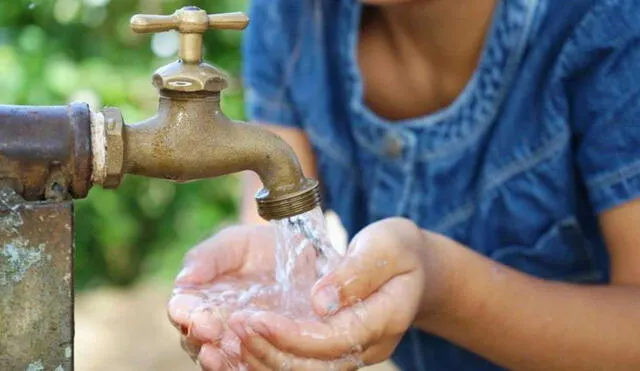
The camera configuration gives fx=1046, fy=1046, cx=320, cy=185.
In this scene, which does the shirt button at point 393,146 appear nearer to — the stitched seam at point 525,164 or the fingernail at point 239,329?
the stitched seam at point 525,164

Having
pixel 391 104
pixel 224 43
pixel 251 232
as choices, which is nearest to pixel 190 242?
pixel 224 43

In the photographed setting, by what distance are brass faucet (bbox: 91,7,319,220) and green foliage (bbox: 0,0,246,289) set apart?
5.82ft

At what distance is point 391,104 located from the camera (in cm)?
167

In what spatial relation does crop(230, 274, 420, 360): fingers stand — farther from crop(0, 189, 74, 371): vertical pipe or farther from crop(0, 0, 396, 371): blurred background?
crop(0, 0, 396, 371): blurred background

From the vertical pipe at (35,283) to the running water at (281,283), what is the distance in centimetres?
21

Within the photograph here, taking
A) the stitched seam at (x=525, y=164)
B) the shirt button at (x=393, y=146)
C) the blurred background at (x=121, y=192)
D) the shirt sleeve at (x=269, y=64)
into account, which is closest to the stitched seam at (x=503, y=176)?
the stitched seam at (x=525, y=164)

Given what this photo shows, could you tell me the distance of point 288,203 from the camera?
106cm

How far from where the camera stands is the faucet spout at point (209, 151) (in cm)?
101

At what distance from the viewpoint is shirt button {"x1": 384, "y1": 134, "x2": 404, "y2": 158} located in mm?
1588

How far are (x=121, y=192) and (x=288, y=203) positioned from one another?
2.01 m

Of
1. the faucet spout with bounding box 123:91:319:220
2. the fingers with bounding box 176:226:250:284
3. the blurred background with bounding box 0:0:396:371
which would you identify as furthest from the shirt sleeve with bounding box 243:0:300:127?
the blurred background with bounding box 0:0:396:371

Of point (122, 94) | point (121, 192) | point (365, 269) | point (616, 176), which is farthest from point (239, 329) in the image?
point (121, 192)

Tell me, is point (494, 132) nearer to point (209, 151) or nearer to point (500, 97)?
point (500, 97)

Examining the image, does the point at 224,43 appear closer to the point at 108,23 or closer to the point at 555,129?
the point at 108,23
